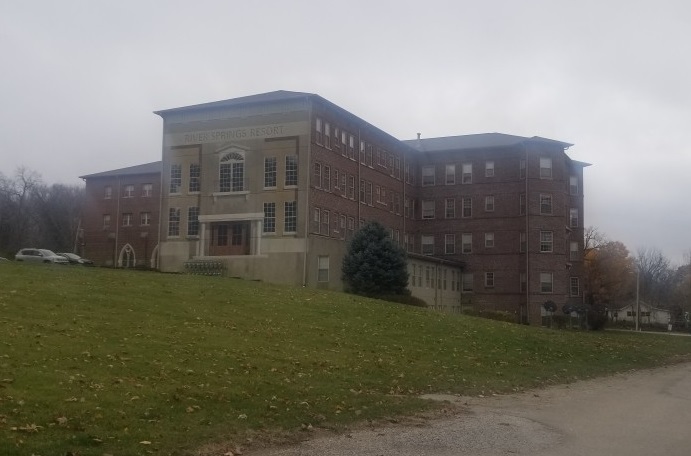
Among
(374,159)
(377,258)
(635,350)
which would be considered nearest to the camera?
(635,350)

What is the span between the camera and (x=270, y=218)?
52.9 meters

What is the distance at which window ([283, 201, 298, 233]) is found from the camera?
52.1 m

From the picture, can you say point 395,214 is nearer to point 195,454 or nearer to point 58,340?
point 58,340

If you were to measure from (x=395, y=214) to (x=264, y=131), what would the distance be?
1810 centimetres

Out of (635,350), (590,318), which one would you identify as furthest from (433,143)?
(635,350)

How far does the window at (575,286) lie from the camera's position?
75.6 meters

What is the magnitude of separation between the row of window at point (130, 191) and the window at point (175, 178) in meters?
21.3

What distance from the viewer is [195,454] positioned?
34.1 ft

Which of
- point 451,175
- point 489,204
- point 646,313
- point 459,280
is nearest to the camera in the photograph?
point 459,280

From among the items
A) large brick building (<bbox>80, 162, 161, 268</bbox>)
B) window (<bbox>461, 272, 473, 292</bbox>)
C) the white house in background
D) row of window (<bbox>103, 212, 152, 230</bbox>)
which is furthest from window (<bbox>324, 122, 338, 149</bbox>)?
the white house in background

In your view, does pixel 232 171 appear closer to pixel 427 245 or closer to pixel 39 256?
pixel 39 256

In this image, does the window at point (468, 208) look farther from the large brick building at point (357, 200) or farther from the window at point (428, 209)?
the window at point (428, 209)

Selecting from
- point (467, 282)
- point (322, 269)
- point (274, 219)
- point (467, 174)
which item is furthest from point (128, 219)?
point (467, 282)

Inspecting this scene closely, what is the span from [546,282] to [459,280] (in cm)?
764
